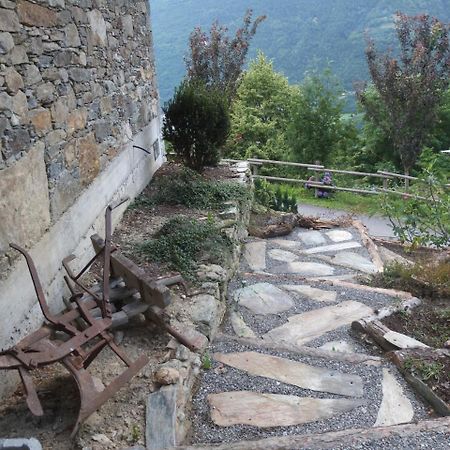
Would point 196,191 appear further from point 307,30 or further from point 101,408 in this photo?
point 307,30

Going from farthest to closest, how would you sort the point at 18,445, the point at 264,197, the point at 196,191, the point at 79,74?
the point at 264,197, the point at 196,191, the point at 79,74, the point at 18,445

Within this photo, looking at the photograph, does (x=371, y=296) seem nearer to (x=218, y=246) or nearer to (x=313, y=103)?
(x=218, y=246)

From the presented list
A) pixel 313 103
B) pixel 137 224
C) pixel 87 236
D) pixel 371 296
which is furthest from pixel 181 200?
pixel 313 103

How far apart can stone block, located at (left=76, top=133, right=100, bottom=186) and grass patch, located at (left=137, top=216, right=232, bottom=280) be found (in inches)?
29.3

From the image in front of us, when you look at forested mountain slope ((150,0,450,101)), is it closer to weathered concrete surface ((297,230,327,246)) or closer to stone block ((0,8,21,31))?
weathered concrete surface ((297,230,327,246))

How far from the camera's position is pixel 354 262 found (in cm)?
609

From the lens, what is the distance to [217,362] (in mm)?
2912

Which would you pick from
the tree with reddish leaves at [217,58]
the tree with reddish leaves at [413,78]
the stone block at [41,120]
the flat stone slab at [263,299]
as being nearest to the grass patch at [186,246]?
the flat stone slab at [263,299]

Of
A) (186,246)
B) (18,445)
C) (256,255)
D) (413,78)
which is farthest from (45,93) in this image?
(413,78)

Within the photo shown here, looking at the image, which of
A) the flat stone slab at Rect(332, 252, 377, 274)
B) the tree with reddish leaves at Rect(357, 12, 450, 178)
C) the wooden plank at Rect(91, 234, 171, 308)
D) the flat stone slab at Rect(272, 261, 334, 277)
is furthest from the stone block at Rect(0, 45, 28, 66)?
the tree with reddish leaves at Rect(357, 12, 450, 178)

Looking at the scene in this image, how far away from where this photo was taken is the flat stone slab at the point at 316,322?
3.56m

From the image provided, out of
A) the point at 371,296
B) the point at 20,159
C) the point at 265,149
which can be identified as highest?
the point at 20,159

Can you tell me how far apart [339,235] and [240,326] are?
4139mm

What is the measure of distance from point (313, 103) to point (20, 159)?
1283cm
